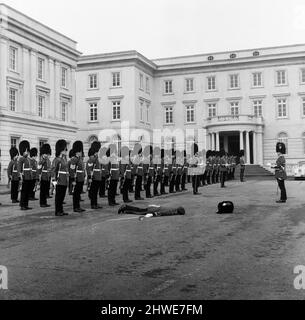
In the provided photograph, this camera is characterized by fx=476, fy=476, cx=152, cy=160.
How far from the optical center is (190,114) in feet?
176

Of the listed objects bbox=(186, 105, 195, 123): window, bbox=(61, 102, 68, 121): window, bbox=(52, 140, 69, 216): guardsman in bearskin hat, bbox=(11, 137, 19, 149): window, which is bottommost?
bbox=(52, 140, 69, 216): guardsman in bearskin hat

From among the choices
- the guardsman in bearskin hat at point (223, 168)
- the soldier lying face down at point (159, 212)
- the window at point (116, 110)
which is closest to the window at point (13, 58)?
the guardsman in bearskin hat at point (223, 168)

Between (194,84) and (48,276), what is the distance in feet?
161

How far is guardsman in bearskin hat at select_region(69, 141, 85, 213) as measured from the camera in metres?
13.1

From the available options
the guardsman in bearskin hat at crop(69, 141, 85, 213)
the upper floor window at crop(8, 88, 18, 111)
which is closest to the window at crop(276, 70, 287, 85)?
the upper floor window at crop(8, 88, 18, 111)

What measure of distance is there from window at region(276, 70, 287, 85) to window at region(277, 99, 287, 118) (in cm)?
188

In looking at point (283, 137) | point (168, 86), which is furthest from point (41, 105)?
point (283, 137)

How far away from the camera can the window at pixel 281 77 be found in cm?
4966

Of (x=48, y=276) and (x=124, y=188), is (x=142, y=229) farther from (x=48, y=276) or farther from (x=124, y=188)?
(x=124, y=188)

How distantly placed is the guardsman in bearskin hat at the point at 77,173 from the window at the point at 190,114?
134 ft

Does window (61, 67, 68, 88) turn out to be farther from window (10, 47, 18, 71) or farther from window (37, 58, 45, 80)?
window (10, 47, 18, 71)

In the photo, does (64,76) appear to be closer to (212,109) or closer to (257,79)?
(212,109)
